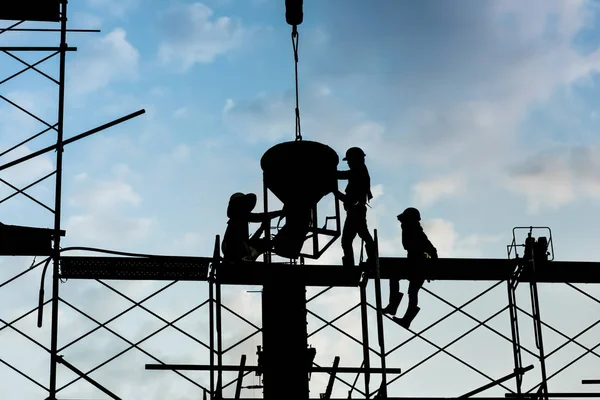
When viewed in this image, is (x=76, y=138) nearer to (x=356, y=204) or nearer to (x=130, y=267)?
(x=130, y=267)

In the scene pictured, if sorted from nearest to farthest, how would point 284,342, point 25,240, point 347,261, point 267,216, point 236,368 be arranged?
1. point 284,342
2. point 236,368
3. point 25,240
4. point 267,216
5. point 347,261

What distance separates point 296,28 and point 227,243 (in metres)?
4.32

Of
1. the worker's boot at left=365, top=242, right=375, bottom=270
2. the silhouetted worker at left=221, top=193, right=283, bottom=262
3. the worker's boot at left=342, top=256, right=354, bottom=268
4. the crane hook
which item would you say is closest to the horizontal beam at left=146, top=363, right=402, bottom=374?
the silhouetted worker at left=221, top=193, right=283, bottom=262

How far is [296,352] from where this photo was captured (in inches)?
569

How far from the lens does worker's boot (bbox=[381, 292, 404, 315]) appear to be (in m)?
17.3

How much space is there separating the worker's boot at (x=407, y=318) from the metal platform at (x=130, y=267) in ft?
11.8

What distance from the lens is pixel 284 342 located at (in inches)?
570

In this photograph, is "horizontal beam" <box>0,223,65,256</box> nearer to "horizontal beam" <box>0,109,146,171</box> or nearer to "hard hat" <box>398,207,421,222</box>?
"horizontal beam" <box>0,109,146,171</box>

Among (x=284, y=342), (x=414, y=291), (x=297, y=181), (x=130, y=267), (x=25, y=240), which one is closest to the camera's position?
(x=284, y=342)

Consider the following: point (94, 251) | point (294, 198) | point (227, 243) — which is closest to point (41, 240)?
point (94, 251)

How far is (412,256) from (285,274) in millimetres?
2948

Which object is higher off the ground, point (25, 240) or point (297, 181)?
point (297, 181)

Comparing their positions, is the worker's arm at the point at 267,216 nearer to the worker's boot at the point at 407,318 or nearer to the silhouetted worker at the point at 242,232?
the silhouetted worker at the point at 242,232

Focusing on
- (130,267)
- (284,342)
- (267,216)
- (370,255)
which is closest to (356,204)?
(370,255)
